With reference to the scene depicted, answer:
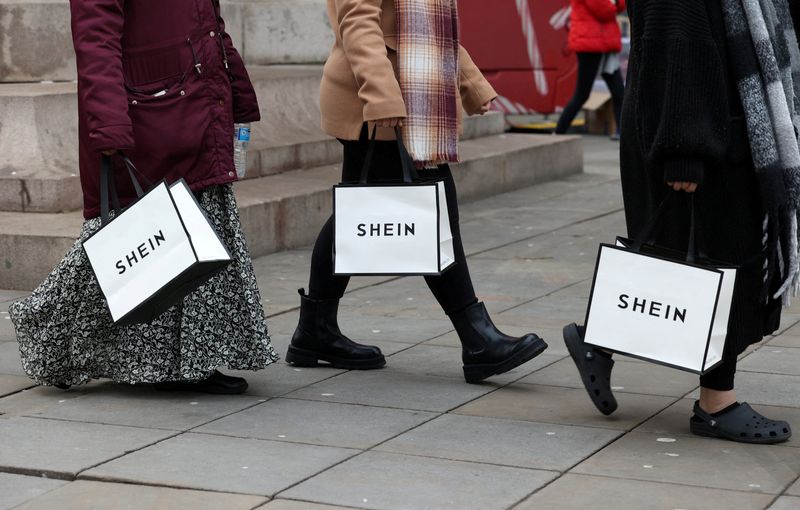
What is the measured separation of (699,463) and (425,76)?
5.56 feet

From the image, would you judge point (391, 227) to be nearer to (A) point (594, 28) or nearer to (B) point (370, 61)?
(B) point (370, 61)

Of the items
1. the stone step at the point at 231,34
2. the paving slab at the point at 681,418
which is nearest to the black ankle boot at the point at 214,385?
the paving slab at the point at 681,418

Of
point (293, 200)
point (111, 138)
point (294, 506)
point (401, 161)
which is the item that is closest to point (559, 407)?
point (401, 161)

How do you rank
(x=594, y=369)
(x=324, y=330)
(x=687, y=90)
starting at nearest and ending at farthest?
(x=687, y=90), (x=594, y=369), (x=324, y=330)

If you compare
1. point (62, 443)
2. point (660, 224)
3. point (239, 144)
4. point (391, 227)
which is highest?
point (239, 144)

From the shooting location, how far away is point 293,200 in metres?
8.23

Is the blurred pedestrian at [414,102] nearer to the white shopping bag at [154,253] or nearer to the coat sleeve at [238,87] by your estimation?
the coat sleeve at [238,87]

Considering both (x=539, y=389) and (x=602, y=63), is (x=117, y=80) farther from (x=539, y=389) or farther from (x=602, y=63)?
(x=602, y=63)

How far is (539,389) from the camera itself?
5.16 metres

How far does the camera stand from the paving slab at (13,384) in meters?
5.20

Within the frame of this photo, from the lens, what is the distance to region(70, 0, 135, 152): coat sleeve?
4.68 meters


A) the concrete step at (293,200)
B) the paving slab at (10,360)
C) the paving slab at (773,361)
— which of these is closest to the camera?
the paving slab at (773,361)

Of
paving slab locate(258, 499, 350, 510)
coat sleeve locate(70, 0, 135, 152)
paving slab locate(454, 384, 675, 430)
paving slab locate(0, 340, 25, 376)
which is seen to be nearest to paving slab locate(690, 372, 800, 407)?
paving slab locate(454, 384, 675, 430)

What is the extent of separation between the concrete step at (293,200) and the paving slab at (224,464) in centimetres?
273
